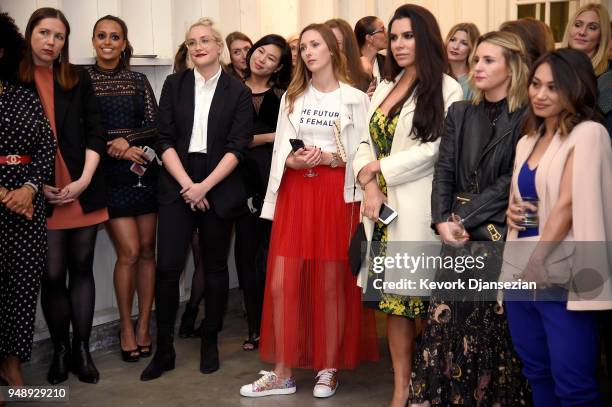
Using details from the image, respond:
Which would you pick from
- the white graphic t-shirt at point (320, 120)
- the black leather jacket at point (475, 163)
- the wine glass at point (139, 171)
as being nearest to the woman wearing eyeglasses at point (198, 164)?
the wine glass at point (139, 171)

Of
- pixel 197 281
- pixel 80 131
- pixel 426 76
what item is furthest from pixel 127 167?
pixel 426 76

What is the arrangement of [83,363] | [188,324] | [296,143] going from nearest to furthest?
[296,143] < [83,363] < [188,324]

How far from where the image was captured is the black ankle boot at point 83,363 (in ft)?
14.0

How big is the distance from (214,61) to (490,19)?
13.0 feet

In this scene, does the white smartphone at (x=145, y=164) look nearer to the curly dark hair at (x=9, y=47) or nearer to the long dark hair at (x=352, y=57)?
the curly dark hair at (x=9, y=47)

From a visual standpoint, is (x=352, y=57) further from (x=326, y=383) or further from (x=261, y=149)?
(x=326, y=383)

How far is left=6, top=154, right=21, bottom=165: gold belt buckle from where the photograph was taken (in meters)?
3.76

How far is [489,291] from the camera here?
3.23m

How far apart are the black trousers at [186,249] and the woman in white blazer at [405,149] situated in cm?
93

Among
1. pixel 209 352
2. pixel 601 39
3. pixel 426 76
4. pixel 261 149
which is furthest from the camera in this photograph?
pixel 261 149

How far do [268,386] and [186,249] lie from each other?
835mm

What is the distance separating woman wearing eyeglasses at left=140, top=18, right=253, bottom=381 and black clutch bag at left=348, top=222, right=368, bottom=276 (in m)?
0.84

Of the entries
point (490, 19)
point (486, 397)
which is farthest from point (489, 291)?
point (490, 19)

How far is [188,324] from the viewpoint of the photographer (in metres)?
5.05
